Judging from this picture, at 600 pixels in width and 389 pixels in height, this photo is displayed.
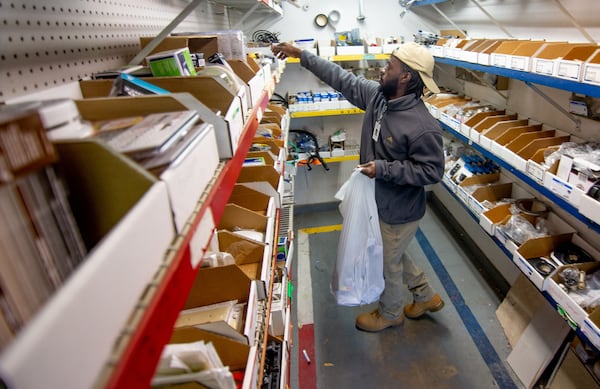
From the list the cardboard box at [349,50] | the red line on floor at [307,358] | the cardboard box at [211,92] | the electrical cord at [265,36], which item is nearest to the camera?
the cardboard box at [211,92]

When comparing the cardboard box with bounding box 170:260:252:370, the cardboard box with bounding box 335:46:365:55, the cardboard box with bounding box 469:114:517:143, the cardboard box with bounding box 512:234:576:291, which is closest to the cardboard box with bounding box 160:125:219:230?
the cardboard box with bounding box 170:260:252:370

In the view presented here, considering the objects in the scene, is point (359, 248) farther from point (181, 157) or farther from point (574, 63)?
point (181, 157)

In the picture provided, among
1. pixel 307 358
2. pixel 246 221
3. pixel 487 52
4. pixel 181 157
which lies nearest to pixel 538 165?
pixel 487 52

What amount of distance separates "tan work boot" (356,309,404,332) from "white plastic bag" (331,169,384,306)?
44 centimetres

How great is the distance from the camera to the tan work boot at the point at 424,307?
2.71 meters

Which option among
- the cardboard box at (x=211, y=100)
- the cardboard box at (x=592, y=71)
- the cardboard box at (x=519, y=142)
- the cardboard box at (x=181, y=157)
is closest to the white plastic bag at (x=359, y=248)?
the cardboard box at (x=519, y=142)

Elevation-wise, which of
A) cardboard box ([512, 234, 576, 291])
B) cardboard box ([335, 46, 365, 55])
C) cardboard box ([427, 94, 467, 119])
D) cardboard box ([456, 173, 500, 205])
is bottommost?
cardboard box ([512, 234, 576, 291])

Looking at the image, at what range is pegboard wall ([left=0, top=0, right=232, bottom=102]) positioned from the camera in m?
0.75

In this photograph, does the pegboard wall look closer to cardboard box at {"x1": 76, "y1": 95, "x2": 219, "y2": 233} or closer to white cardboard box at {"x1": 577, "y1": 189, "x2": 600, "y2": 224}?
cardboard box at {"x1": 76, "y1": 95, "x2": 219, "y2": 233}

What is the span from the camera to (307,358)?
247 centimetres

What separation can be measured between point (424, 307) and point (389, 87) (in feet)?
5.69

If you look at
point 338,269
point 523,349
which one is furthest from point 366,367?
point 523,349

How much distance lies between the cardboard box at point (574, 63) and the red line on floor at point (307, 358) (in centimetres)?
227

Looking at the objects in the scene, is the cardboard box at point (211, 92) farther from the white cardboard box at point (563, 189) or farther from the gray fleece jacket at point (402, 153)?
the white cardboard box at point (563, 189)
